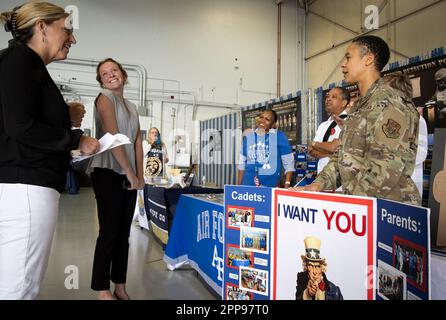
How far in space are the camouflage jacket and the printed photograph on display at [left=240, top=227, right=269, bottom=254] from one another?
1.20ft

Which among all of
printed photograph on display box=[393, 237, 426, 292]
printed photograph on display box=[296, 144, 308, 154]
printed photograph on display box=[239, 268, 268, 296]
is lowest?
printed photograph on display box=[239, 268, 268, 296]

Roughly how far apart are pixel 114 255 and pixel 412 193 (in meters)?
1.46

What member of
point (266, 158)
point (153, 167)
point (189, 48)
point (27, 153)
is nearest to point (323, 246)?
point (27, 153)

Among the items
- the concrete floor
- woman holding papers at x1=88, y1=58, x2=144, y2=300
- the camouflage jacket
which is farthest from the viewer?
the concrete floor

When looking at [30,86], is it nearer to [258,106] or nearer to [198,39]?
[258,106]

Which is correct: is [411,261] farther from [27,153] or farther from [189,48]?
[189,48]

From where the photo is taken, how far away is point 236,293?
4.87ft

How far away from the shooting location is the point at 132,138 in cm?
192

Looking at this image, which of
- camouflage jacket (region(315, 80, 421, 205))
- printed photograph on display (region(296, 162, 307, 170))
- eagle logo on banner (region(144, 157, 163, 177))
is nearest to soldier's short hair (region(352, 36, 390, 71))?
camouflage jacket (region(315, 80, 421, 205))

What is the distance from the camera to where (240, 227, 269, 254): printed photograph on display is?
1.36m

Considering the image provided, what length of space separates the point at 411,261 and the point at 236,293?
0.77 meters

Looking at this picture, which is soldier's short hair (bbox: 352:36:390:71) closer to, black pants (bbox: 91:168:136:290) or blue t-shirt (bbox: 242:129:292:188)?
black pants (bbox: 91:168:136:290)
